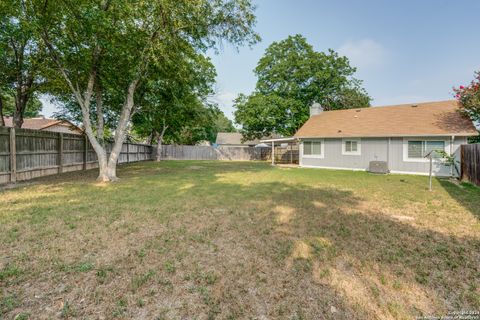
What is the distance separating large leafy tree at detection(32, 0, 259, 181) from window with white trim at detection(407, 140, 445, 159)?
10145mm

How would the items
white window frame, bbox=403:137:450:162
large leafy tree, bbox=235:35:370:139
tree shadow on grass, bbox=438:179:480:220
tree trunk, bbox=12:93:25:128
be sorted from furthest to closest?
large leafy tree, bbox=235:35:370:139
white window frame, bbox=403:137:450:162
tree trunk, bbox=12:93:25:128
tree shadow on grass, bbox=438:179:480:220

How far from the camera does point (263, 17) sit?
10430mm

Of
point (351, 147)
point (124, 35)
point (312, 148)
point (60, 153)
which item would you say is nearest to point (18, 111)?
point (60, 153)

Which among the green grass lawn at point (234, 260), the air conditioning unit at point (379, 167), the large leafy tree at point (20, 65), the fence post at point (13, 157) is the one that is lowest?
the green grass lawn at point (234, 260)

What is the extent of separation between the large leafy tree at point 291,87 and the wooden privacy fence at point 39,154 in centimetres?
1448

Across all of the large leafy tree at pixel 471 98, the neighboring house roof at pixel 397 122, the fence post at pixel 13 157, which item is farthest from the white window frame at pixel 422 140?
the fence post at pixel 13 157

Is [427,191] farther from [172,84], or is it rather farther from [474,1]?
[172,84]

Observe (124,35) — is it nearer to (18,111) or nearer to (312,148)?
(18,111)

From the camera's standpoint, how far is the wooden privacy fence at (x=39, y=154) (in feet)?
26.7

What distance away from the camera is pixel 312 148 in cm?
1673

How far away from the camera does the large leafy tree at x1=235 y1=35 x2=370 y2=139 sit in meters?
22.7

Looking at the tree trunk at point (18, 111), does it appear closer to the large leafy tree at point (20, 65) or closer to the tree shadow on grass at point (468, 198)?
the large leafy tree at point (20, 65)

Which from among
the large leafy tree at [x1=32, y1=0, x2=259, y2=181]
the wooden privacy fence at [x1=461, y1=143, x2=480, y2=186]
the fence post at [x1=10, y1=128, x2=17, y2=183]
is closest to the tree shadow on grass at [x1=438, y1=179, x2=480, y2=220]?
the wooden privacy fence at [x1=461, y1=143, x2=480, y2=186]

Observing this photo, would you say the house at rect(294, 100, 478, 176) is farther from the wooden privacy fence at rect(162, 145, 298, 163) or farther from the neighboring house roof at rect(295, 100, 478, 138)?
the wooden privacy fence at rect(162, 145, 298, 163)
